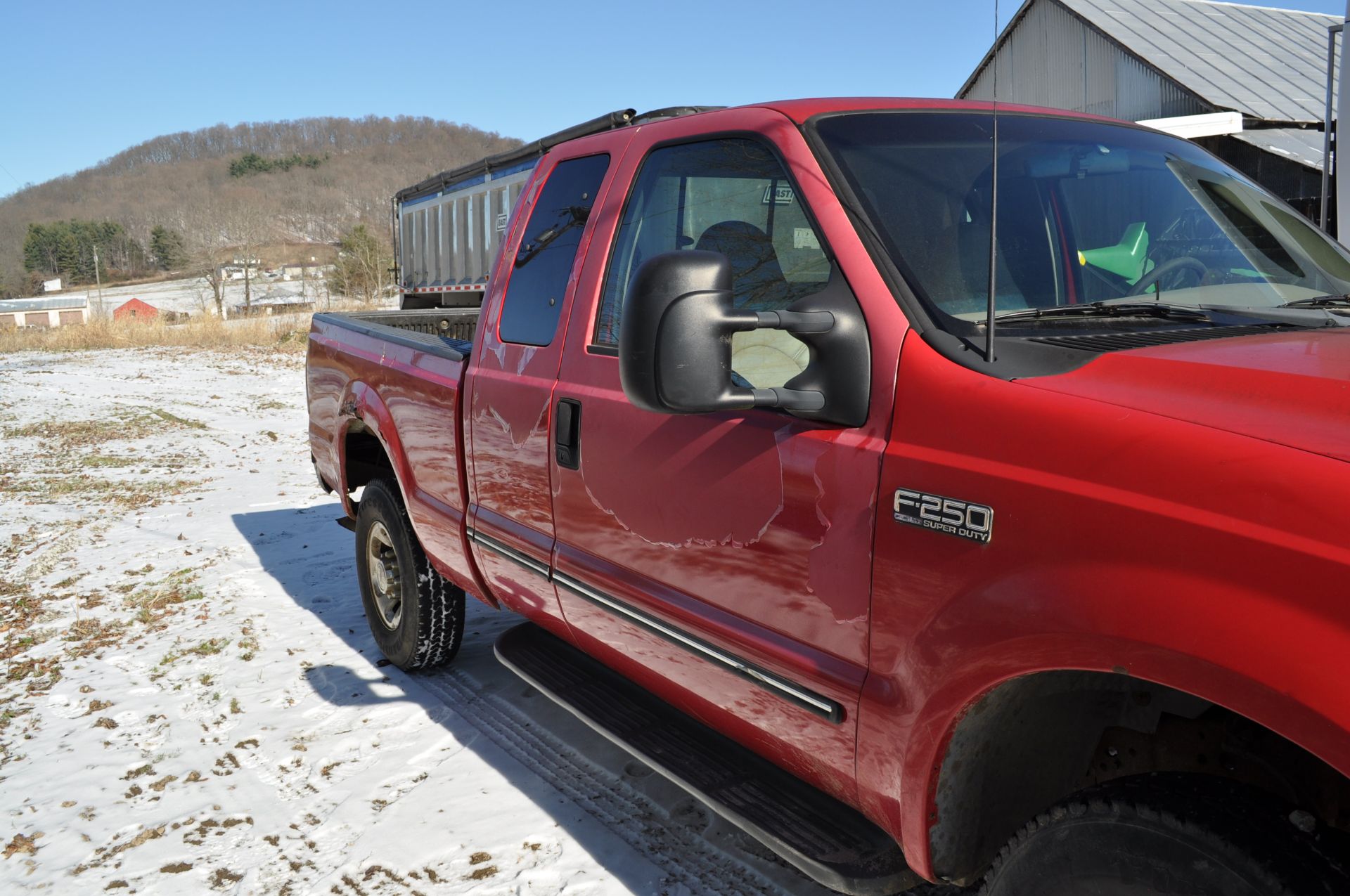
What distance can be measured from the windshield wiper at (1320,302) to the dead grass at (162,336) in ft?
80.6

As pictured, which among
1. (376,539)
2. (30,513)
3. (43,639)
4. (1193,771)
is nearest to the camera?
(1193,771)

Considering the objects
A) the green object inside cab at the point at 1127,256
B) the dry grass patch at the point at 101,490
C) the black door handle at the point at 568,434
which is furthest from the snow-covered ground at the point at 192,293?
the green object inside cab at the point at 1127,256

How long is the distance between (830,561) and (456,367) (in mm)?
1945

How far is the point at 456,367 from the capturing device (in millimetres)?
3605

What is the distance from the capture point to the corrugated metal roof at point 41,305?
8938cm

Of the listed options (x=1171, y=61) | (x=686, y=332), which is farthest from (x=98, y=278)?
(x=686, y=332)

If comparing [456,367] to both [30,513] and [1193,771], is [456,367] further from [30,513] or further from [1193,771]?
[30,513]

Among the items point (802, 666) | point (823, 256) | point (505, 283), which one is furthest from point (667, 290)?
point (505, 283)

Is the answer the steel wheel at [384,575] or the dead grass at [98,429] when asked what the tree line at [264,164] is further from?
the steel wheel at [384,575]

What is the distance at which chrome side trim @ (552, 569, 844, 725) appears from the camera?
84.4 inches

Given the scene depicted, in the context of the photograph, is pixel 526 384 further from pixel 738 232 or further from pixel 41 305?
Result: pixel 41 305

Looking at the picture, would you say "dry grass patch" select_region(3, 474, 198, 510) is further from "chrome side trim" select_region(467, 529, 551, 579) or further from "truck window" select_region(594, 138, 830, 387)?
"truck window" select_region(594, 138, 830, 387)

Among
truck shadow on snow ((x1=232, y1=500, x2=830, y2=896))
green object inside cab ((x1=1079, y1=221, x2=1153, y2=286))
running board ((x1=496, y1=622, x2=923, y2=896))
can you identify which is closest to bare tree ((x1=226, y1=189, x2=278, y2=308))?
truck shadow on snow ((x1=232, y1=500, x2=830, y2=896))

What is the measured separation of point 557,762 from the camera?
146 inches
